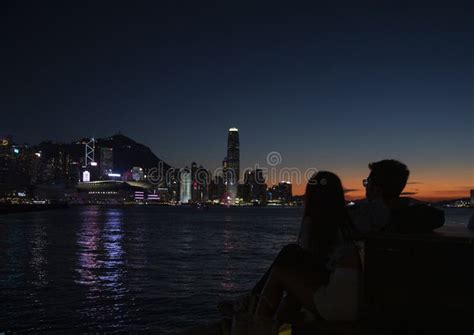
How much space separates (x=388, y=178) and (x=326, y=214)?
0.82 m

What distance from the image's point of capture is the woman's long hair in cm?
328

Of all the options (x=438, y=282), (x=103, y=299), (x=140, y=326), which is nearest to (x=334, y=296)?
(x=438, y=282)

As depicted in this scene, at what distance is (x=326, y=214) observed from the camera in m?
3.29

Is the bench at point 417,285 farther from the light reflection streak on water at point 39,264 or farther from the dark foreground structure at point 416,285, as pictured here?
the light reflection streak on water at point 39,264

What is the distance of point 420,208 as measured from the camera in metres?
3.44

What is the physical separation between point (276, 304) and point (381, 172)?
1449mm

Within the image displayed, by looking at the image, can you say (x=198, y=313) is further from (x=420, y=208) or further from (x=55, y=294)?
(x=420, y=208)

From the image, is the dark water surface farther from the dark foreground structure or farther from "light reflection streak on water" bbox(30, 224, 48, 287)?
the dark foreground structure

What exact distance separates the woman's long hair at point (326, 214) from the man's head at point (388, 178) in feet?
1.91

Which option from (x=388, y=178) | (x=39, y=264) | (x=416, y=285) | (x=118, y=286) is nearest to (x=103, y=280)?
(x=118, y=286)

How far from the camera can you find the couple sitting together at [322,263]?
10.3ft

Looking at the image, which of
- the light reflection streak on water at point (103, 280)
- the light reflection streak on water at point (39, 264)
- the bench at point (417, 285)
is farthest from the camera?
the light reflection streak on water at point (39, 264)

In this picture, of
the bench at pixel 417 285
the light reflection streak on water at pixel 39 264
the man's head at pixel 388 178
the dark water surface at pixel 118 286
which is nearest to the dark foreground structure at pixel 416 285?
the bench at pixel 417 285

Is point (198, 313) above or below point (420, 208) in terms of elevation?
below
